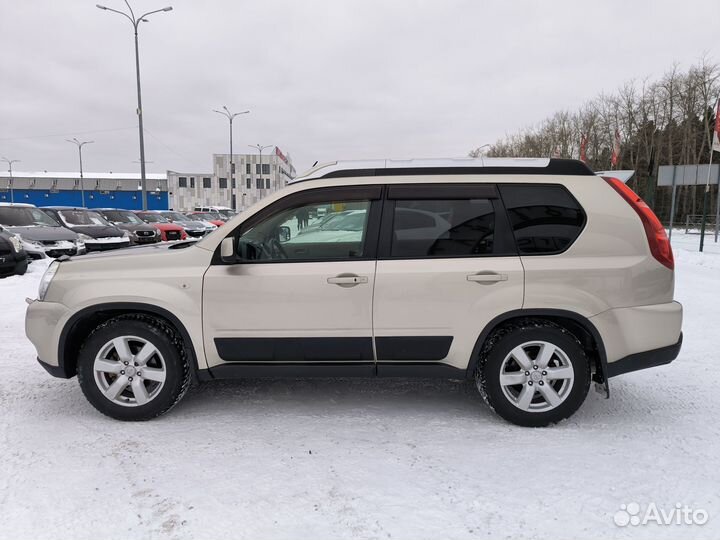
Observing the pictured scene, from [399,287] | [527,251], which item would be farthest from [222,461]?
[527,251]

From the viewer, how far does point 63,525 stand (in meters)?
2.37

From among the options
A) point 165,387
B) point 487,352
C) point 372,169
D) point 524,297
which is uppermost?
point 372,169

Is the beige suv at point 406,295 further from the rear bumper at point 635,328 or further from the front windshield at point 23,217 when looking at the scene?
the front windshield at point 23,217

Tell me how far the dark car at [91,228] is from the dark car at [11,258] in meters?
3.41

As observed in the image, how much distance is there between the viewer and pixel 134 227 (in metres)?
18.2

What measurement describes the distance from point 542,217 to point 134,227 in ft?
58.4

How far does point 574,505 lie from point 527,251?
1.55m

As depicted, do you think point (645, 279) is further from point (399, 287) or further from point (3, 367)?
point (3, 367)

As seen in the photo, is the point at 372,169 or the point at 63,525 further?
the point at 372,169

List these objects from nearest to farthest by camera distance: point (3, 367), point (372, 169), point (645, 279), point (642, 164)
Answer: point (645, 279) < point (372, 169) < point (3, 367) < point (642, 164)

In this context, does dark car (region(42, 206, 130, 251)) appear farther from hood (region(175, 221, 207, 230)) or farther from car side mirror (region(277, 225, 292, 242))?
car side mirror (region(277, 225, 292, 242))

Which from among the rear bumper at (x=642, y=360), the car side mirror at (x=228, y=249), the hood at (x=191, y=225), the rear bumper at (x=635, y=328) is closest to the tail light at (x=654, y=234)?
the rear bumper at (x=635, y=328)

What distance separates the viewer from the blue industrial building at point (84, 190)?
89619 mm

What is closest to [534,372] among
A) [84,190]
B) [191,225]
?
[191,225]
